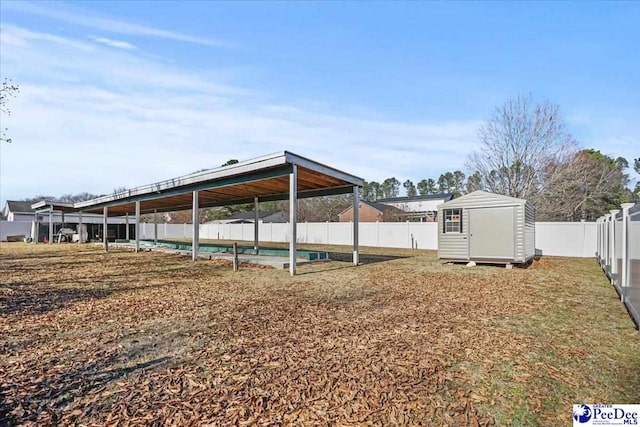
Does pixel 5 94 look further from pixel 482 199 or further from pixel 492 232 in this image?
pixel 492 232

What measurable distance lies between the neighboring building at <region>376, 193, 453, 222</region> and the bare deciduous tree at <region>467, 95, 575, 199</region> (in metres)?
12.7

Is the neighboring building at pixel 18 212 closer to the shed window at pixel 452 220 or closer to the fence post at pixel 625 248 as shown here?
the shed window at pixel 452 220

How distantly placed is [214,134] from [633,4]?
15.4 metres

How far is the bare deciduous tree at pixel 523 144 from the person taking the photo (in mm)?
22219

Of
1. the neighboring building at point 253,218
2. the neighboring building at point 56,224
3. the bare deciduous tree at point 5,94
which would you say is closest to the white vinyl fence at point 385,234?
the neighboring building at point 56,224

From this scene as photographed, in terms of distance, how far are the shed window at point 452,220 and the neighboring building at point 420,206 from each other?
23.3m

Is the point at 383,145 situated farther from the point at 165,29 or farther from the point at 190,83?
the point at 165,29

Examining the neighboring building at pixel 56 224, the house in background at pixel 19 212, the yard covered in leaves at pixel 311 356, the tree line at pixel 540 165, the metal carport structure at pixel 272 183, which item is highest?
the tree line at pixel 540 165

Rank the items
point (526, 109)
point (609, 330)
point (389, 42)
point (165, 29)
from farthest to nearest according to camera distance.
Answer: point (526, 109) < point (389, 42) < point (165, 29) < point (609, 330)


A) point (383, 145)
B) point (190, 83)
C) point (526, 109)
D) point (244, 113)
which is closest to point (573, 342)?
point (190, 83)

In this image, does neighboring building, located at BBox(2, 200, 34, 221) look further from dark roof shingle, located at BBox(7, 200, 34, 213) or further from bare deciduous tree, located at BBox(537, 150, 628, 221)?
bare deciduous tree, located at BBox(537, 150, 628, 221)

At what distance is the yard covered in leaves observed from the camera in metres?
2.72

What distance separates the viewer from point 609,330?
15.8ft

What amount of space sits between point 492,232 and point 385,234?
1155cm
